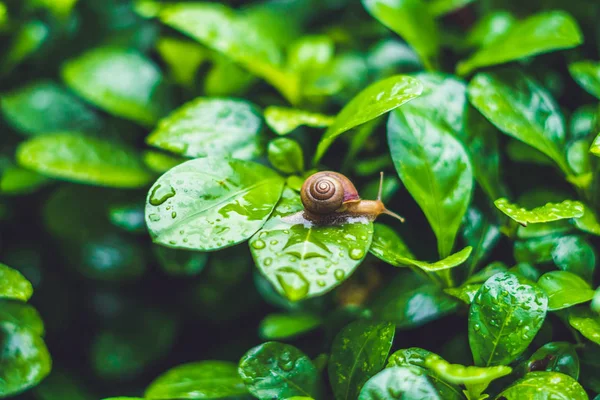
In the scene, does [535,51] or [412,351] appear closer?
[412,351]

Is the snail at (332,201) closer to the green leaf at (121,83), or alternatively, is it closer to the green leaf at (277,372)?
the green leaf at (277,372)

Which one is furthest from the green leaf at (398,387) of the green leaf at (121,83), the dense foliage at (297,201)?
the green leaf at (121,83)

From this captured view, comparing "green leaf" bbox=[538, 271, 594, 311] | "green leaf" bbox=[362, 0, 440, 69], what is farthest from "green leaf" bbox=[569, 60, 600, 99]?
"green leaf" bbox=[538, 271, 594, 311]

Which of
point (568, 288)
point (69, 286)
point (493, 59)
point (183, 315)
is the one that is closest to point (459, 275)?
point (568, 288)

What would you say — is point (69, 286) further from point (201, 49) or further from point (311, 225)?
A: point (311, 225)

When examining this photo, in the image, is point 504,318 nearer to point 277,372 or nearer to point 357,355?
point 357,355

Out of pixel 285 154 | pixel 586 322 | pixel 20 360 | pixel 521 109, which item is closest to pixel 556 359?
pixel 586 322
